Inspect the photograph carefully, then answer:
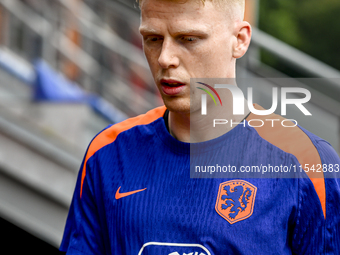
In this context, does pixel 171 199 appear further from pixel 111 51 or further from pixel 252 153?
pixel 111 51

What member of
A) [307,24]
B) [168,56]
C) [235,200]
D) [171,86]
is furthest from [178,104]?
[307,24]

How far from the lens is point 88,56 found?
17.0ft

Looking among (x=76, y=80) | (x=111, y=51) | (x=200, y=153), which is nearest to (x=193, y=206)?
(x=200, y=153)

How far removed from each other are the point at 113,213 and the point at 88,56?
392 centimetres

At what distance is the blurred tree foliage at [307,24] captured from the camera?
703 inches

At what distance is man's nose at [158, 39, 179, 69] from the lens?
1408mm

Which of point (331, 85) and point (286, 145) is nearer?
point (286, 145)

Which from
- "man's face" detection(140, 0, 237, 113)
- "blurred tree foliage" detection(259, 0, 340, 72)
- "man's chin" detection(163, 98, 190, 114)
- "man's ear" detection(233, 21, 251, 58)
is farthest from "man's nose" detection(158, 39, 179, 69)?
"blurred tree foliage" detection(259, 0, 340, 72)

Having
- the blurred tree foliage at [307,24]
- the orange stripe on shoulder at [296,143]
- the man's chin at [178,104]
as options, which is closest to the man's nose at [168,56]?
the man's chin at [178,104]

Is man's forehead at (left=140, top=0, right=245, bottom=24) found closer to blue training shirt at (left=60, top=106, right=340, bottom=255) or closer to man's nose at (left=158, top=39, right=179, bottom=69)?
man's nose at (left=158, top=39, right=179, bottom=69)

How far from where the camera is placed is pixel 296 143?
1.47 meters

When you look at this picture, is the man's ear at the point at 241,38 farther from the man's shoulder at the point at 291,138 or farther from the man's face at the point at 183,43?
the man's shoulder at the point at 291,138

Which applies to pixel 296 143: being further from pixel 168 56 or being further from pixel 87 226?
pixel 87 226

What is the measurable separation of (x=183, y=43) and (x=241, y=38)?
24 centimetres
